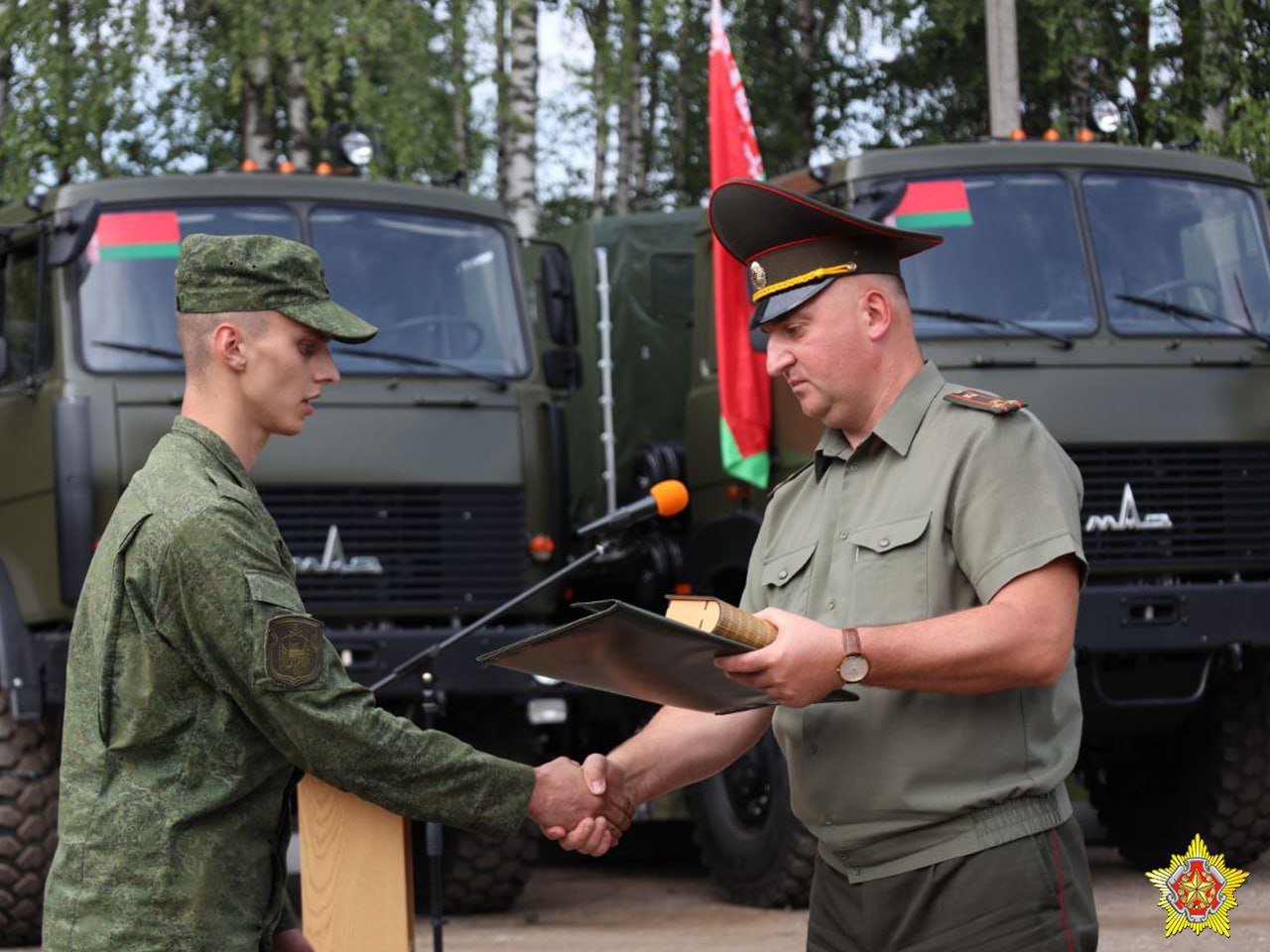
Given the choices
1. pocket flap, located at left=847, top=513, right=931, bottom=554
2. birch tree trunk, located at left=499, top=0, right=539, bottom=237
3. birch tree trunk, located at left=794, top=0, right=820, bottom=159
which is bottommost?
pocket flap, located at left=847, top=513, right=931, bottom=554

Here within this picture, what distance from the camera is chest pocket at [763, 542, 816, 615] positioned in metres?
3.49

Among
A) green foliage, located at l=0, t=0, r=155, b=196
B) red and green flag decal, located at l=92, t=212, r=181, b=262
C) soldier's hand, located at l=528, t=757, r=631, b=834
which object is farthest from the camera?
green foliage, located at l=0, t=0, r=155, b=196

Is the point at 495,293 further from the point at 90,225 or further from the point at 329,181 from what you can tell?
the point at 90,225

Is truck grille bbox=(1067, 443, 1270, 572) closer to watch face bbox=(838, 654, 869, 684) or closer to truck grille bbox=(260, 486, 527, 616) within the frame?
truck grille bbox=(260, 486, 527, 616)

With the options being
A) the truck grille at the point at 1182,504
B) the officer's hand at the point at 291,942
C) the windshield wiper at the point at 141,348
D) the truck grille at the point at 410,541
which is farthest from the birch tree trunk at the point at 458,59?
the officer's hand at the point at 291,942

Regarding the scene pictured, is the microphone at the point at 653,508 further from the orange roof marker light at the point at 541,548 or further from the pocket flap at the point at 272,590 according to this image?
the orange roof marker light at the point at 541,548

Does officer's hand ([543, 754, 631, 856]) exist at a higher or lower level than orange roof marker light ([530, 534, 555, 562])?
lower

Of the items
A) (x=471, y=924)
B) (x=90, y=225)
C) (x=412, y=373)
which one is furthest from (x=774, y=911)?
(x=90, y=225)

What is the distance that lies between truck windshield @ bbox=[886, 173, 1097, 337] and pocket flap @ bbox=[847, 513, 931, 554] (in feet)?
15.5

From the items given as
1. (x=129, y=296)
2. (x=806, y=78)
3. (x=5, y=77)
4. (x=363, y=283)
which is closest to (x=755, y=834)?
(x=363, y=283)

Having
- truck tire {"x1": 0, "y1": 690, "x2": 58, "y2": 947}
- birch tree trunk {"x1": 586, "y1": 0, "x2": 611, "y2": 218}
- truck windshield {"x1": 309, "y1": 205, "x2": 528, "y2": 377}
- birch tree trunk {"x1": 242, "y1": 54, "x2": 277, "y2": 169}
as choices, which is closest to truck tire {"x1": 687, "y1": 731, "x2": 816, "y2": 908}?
truck windshield {"x1": 309, "y1": 205, "x2": 528, "y2": 377}

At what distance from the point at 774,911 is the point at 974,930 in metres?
5.44

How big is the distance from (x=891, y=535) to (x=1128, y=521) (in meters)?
4.92

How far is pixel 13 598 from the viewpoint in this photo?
8.11 meters
